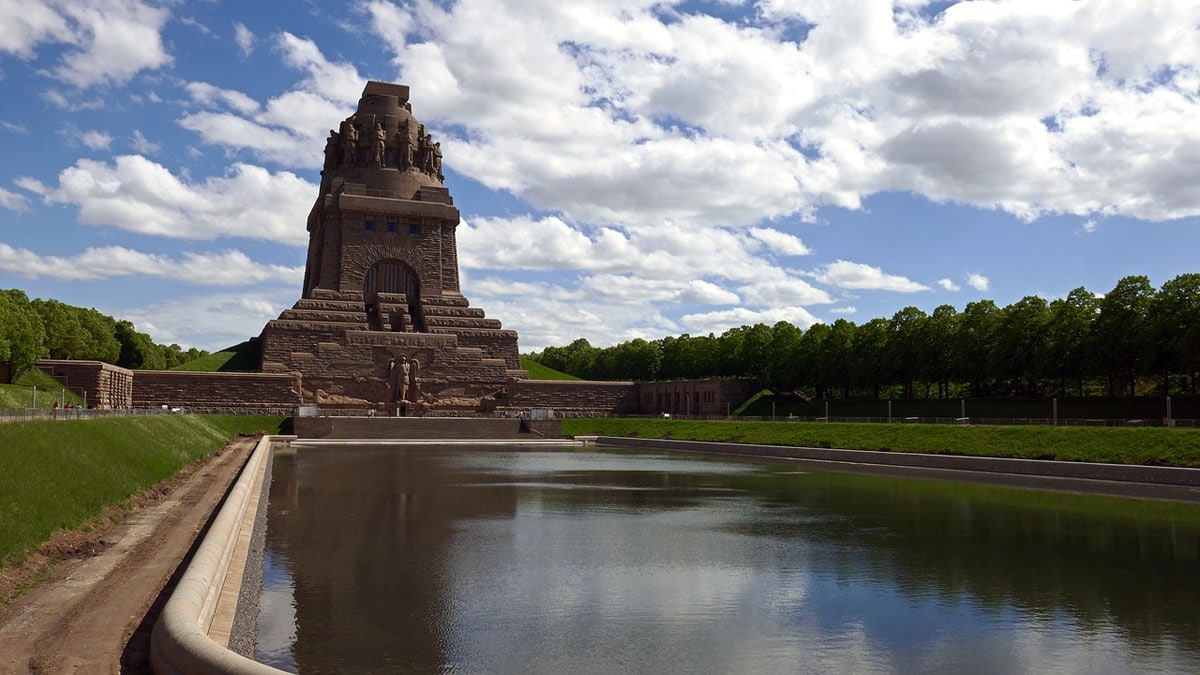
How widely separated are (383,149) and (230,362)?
21189mm

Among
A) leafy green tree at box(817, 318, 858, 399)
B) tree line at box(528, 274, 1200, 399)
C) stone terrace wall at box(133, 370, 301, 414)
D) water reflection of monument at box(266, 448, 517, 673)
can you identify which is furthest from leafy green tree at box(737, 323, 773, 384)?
water reflection of monument at box(266, 448, 517, 673)

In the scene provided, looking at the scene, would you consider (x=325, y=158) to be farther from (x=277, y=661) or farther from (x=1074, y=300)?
(x=277, y=661)

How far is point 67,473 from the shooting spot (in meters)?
15.1

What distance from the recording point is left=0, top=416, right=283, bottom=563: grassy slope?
38.2 feet

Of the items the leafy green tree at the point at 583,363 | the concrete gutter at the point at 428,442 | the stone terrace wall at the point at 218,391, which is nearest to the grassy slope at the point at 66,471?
the concrete gutter at the point at 428,442

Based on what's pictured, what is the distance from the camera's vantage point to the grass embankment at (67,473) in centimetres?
1159

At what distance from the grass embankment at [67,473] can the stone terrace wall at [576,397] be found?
134 ft

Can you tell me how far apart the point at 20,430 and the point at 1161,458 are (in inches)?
1113

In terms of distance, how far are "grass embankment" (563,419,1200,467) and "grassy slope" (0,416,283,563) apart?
2516 cm

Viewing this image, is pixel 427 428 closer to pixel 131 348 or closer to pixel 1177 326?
pixel 1177 326

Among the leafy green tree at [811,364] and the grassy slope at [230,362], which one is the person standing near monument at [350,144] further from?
the leafy green tree at [811,364]

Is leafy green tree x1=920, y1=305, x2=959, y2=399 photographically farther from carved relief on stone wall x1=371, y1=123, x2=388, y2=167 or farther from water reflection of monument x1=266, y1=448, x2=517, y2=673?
carved relief on stone wall x1=371, y1=123, x2=388, y2=167

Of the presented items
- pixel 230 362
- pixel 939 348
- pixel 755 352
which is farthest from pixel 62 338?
pixel 939 348

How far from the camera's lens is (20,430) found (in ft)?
51.8
